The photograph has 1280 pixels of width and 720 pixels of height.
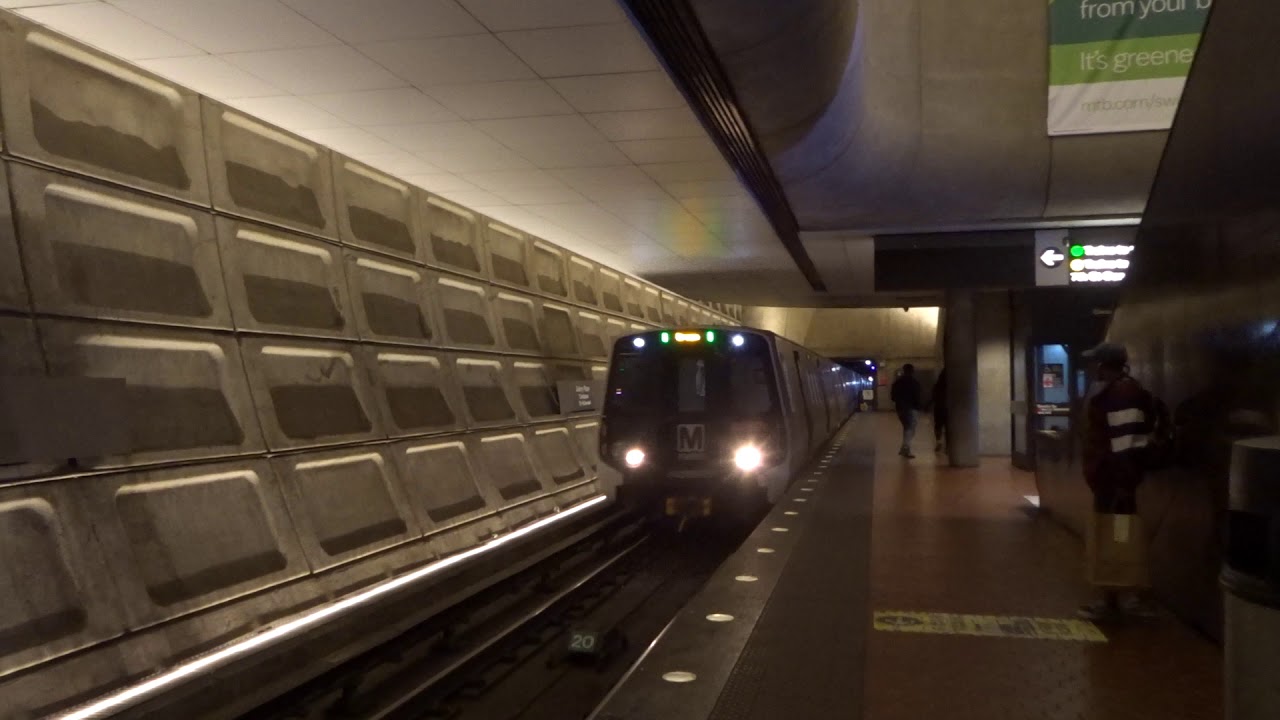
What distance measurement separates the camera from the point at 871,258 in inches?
682

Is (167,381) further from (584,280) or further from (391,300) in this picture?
(584,280)

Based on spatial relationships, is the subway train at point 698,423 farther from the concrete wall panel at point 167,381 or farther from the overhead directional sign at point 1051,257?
the concrete wall panel at point 167,381

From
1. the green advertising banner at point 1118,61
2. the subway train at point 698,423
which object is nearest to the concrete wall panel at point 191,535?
the subway train at point 698,423

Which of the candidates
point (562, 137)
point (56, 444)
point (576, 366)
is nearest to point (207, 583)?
point (56, 444)

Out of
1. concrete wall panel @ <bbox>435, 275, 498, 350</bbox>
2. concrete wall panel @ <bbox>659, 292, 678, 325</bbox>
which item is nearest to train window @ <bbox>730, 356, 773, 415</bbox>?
concrete wall panel @ <bbox>435, 275, 498, 350</bbox>

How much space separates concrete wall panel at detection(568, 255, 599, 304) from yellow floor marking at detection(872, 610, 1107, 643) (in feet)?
32.8

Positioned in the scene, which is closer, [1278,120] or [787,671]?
[1278,120]

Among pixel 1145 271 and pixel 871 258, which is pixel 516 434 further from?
pixel 871 258

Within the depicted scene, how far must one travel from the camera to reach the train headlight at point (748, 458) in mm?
11289

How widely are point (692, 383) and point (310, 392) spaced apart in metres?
5.49

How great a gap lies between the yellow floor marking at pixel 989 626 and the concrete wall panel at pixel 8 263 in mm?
5434

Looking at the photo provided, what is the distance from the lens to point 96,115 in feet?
18.9

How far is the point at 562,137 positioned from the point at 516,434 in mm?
3857

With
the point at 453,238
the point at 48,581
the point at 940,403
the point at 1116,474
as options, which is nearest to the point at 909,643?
the point at 1116,474
